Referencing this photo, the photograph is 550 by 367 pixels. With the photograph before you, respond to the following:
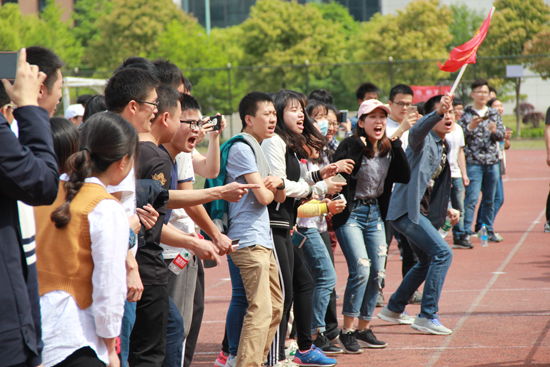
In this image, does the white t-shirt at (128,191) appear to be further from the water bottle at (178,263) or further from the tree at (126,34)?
the tree at (126,34)

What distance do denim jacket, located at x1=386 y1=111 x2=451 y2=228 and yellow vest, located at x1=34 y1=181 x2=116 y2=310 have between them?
12.4 feet

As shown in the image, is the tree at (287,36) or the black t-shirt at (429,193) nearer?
the black t-shirt at (429,193)

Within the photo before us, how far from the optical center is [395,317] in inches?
245

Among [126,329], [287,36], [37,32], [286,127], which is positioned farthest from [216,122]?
[287,36]

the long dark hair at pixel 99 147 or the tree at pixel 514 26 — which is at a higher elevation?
the tree at pixel 514 26

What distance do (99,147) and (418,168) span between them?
388 centimetres

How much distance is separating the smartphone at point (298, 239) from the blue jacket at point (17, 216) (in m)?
3.19

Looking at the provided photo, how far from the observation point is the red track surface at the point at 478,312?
5129 mm

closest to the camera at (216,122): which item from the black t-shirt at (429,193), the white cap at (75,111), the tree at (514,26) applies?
the black t-shirt at (429,193)

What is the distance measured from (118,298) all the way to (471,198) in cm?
904

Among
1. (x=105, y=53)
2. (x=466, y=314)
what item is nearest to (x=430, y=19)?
(x=105, y=53)

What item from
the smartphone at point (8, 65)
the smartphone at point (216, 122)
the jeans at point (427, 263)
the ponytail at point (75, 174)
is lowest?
the jeans at point (427, 263)

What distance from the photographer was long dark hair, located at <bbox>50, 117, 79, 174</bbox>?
299cm

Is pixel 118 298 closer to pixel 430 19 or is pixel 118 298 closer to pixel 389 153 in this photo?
pixel 389 153
